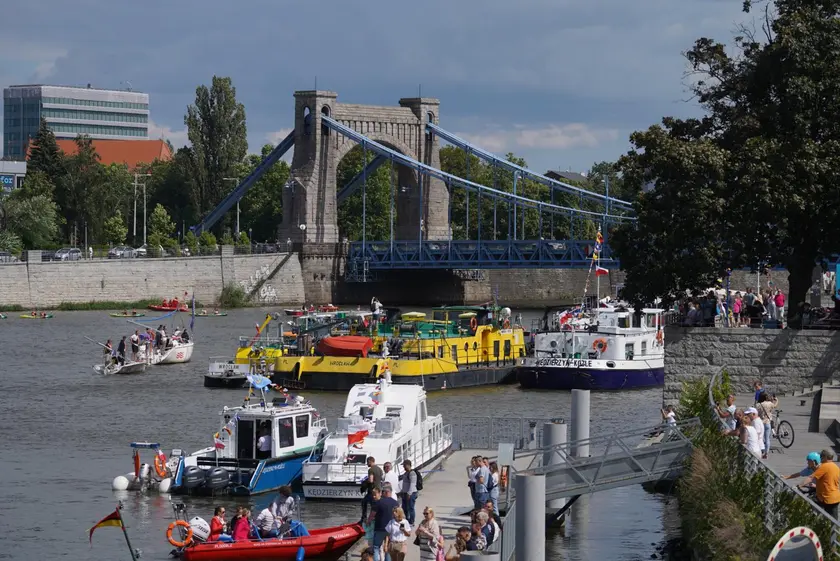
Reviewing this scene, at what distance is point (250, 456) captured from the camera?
110 ft

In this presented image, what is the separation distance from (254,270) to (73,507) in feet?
255

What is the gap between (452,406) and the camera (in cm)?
5156

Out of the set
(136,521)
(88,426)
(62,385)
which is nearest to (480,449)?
(136,521)

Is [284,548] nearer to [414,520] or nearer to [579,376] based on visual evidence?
[414,520]

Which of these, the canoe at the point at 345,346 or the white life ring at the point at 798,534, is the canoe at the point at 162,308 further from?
the white life ring at the point at 798,534

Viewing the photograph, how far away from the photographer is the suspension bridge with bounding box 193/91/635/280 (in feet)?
351

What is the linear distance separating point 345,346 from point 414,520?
27.7 metres

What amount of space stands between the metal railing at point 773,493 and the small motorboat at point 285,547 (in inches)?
293

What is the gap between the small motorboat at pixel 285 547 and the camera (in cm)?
2611

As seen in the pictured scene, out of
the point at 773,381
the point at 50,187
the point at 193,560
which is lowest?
the point at 193,560

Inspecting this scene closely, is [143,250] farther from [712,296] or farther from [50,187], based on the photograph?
[712,296]

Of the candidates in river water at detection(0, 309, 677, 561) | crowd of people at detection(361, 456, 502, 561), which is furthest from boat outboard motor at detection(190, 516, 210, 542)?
crowd of people at detection(361, 456, 502, 561)

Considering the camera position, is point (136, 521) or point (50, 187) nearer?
point (136, 521)

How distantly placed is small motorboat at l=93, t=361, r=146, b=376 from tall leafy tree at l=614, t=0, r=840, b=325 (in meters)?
29.9
